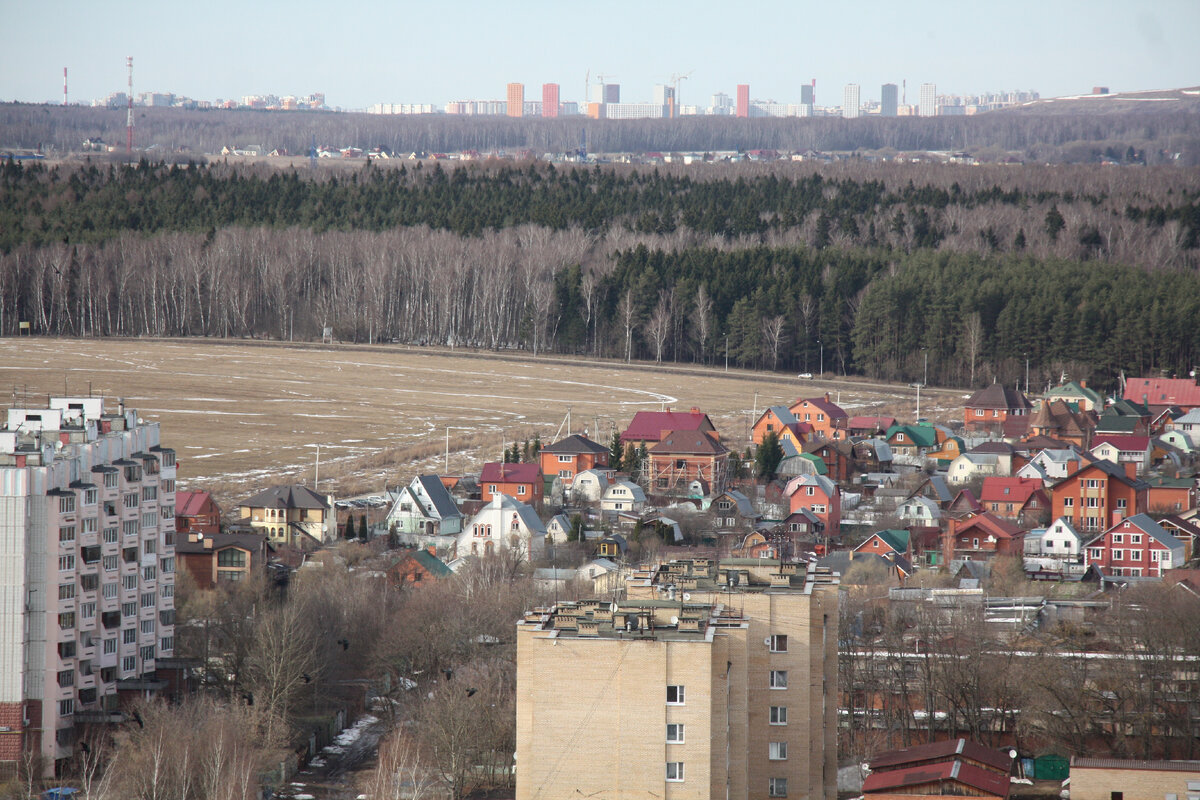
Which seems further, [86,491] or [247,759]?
[86,491]

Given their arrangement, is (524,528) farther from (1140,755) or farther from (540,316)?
(540,316)

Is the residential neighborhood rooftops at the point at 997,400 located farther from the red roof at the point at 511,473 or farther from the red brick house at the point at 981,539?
the red roof at the point at 511,473

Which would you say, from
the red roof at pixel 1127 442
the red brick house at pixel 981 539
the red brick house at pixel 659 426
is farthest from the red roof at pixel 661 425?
the red roof at pixel 1127 442

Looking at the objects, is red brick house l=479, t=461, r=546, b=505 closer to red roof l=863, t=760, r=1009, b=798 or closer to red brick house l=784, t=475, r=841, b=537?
red brick house l=784, t=475, r=841, b=537

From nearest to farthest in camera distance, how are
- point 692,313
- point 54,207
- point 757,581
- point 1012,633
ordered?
point 757,581
point 1012,633
point 692,313
point 54,207

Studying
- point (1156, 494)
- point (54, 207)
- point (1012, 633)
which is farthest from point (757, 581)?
point (54, 207)

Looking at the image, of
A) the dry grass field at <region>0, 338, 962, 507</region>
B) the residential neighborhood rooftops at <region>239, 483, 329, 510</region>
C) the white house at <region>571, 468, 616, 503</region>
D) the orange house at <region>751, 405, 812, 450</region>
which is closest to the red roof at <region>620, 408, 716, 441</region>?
the orange house at <region>751, 405, 812, 450</region>

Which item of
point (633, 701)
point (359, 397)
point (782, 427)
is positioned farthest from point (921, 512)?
point (359, 397)

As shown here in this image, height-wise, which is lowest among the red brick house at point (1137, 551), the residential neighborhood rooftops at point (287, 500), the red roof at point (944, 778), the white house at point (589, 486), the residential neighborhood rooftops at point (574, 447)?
the red roof at point (944, 778)
